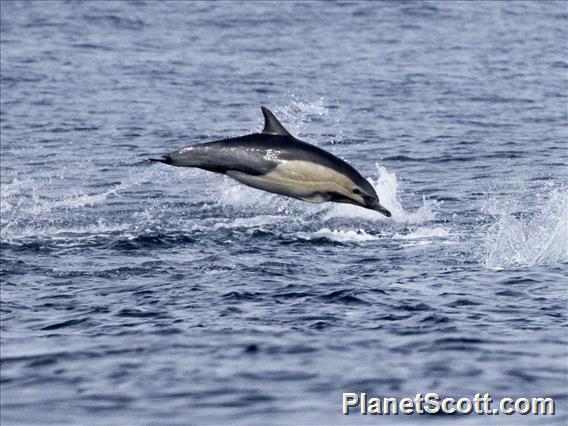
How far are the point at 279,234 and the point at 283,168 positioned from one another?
12.9 metres

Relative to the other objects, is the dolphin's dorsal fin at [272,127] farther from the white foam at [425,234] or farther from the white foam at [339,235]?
the white foam at [425,234]

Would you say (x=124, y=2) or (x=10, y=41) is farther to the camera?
(x=124, y=2)

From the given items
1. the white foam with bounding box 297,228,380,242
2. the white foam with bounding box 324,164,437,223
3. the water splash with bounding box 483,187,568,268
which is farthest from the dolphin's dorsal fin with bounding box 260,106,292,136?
the white foam with bounding box 324,164,437,223

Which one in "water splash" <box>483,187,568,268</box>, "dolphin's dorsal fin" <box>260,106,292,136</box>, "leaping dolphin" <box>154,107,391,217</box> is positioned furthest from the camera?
"water splash" <box>483,187,568,268</box>

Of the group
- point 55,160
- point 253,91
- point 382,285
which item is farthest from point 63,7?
point 382,285

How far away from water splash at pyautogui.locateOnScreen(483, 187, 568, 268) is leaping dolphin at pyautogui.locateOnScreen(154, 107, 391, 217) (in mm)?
9893

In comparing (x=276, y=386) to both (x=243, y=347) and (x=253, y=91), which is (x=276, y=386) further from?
(x=253, y=91)

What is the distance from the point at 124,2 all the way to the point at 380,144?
33.5m

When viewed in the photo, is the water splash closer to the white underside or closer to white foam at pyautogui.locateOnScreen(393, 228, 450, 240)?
white foam at pyautogui.locateOnScreen(393, 228, 450, 240)

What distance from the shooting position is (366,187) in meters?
11.5

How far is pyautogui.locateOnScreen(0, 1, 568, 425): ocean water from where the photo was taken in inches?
569

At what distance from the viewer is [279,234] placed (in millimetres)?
24250

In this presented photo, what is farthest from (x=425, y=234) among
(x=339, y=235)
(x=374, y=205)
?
(x=374, y=205)

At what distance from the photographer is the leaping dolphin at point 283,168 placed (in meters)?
11.2
